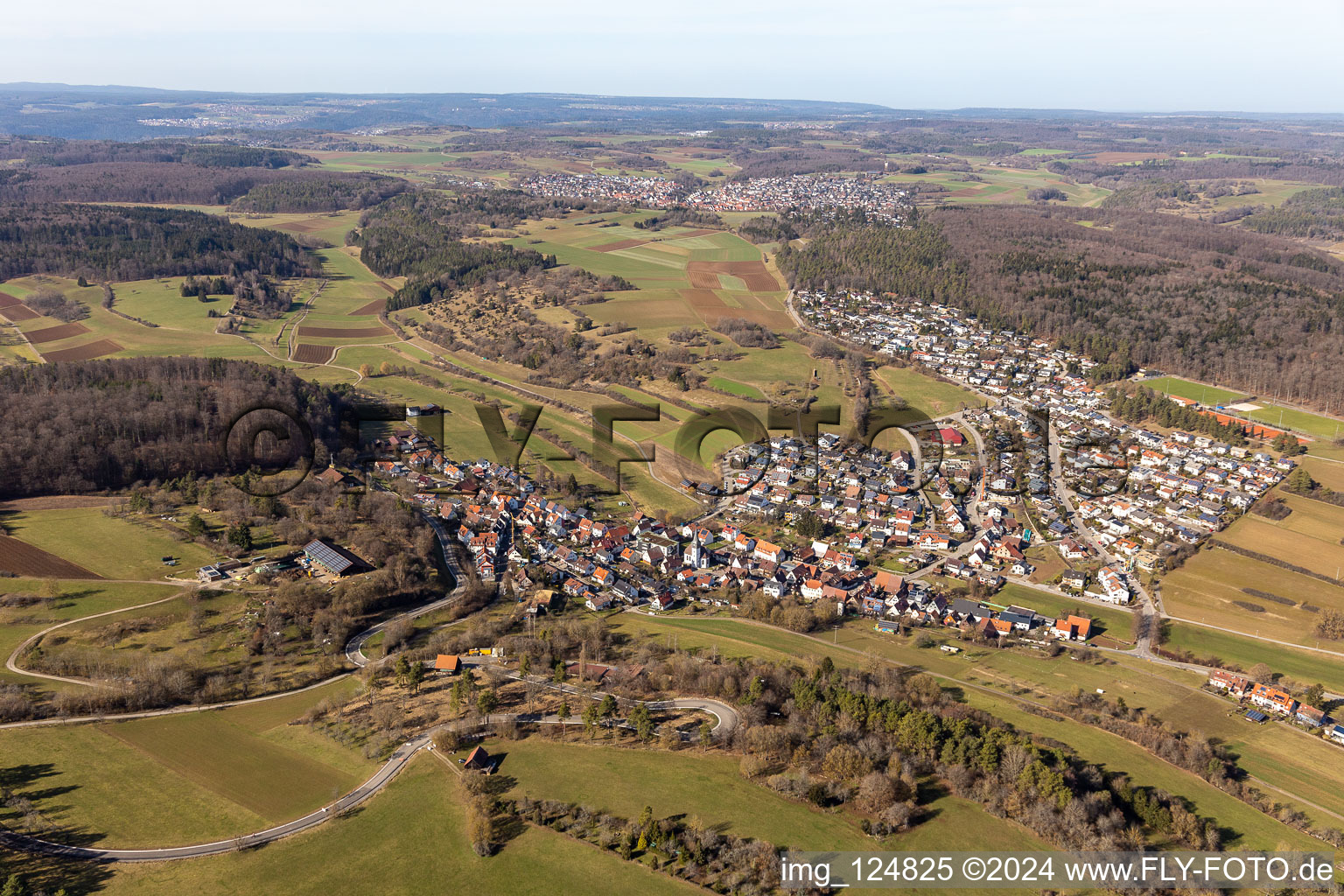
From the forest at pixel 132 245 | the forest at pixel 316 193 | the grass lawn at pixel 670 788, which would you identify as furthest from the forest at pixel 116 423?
the forest at pixel 316 193

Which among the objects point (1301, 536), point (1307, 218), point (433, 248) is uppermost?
point (1307, 218)

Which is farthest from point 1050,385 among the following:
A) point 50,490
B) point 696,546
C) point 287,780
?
point 50,490

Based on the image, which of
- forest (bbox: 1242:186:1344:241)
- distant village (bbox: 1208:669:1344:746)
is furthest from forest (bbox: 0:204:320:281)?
forest (bbox: 1242:186:1344:241)

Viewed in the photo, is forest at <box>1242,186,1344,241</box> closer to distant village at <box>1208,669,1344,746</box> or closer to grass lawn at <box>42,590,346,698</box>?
distant village at <box>1208,669,1344,746</box>

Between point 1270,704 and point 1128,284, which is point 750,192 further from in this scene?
point 1270,704

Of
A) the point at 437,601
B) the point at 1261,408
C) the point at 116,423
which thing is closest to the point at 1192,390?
the point at 1261,408
